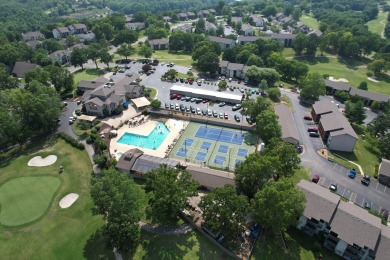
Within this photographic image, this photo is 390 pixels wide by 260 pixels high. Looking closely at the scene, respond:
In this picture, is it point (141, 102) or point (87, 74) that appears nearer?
point (141, 102)

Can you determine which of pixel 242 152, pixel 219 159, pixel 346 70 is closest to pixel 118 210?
pixel 219 159

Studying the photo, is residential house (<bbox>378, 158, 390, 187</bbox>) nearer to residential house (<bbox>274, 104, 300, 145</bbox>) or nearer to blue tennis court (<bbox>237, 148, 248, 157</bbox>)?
residential house (<bbox>274, 104, 300, 145</bbox>)

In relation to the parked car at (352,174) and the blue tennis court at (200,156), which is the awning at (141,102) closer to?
the blue tennis court at (200,156)

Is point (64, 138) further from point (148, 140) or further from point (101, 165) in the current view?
point (148, 140)

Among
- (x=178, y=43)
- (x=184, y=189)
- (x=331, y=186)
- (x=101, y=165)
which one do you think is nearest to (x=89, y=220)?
(x=101, y=165)

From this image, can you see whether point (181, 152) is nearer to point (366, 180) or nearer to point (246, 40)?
point (366, 180)

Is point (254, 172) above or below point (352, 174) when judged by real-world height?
above

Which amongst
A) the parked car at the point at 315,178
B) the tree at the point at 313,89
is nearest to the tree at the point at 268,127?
the parked car at the point at 315,178
